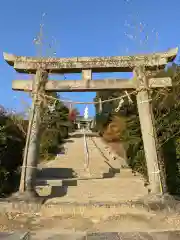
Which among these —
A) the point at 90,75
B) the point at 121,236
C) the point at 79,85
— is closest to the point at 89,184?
the point at 79,85

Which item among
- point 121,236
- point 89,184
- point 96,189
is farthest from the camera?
point 89,184

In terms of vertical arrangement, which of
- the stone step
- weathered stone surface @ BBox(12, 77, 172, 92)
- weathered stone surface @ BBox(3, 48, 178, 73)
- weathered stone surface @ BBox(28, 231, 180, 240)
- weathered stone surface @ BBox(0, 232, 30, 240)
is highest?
weathered stone surface @ BBox(3, 48, 178, 73)

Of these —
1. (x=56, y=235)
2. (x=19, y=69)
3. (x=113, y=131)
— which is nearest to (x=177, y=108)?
(x=19, y=69)

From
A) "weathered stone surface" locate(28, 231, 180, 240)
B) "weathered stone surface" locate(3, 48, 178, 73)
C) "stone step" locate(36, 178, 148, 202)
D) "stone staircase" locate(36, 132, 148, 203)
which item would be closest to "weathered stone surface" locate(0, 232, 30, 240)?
"weathered stone surface" locate(28, 231, 180, 240)

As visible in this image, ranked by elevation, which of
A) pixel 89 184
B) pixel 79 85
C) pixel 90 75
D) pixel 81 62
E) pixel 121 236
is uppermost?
pixel 81 62

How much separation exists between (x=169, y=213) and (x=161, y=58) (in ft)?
11.5

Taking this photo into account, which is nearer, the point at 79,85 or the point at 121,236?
the point at 121,236

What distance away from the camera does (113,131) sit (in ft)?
63.6

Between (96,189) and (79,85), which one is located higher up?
(79,85)

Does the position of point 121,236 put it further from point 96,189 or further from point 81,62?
point 96,189

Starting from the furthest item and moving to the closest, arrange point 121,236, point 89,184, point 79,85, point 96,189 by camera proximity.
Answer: point 89,184 → point 96,189 → point 79,85 → point 121,236

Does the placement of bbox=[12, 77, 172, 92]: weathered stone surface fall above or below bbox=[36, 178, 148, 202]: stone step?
above

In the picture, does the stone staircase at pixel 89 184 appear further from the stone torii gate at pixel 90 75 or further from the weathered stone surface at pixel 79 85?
the weathered stone surface at pixel 79 85

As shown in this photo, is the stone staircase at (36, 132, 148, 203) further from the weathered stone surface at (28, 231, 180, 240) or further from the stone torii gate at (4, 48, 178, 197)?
the stone torii gate at (4, 48, 178, 197)
